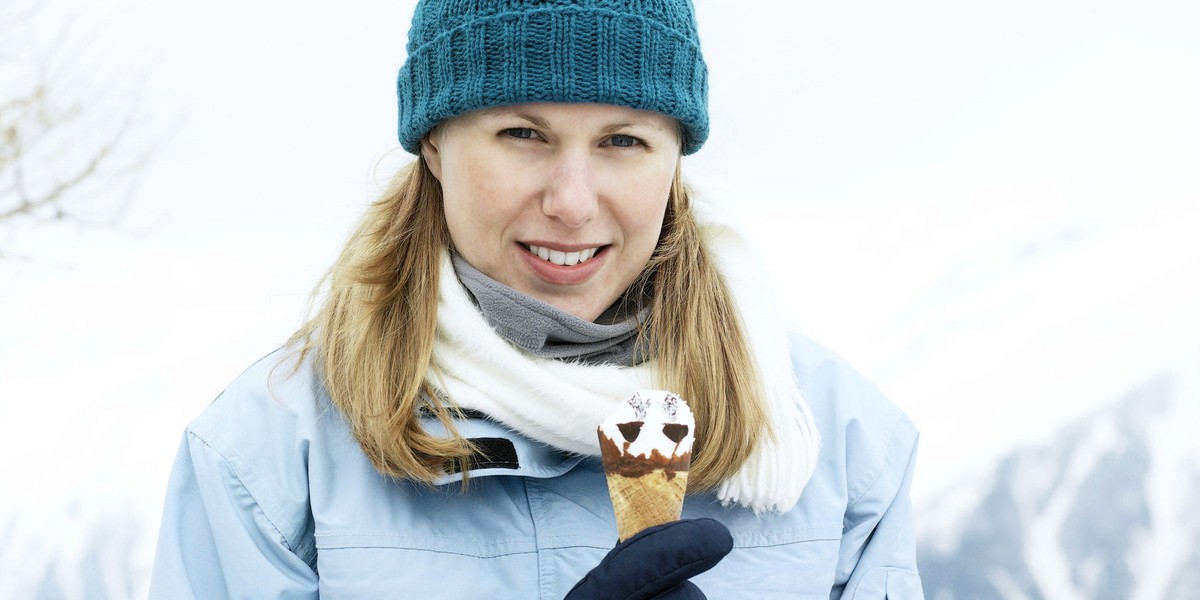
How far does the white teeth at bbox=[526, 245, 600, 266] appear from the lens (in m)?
1.47

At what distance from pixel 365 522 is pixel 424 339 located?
273 mm

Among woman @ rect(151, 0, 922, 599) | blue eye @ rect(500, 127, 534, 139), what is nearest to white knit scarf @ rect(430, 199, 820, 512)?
woman @ rect(151, 0, 922, 599)

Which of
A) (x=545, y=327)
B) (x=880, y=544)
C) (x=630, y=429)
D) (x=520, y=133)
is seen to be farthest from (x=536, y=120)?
(x=880, y=544)

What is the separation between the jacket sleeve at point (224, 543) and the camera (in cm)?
143

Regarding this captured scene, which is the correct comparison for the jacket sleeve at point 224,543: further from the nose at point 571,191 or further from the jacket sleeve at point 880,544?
the jacket sleeve at point 880,544

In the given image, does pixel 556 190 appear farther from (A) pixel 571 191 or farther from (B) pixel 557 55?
(B) pixel 557 55

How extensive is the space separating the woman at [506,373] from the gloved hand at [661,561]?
0.72ft

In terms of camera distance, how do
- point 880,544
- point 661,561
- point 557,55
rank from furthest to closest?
point 880,544 → point 557,55 → point 661,561

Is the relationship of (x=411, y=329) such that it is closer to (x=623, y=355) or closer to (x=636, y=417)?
(x=623, y=355)

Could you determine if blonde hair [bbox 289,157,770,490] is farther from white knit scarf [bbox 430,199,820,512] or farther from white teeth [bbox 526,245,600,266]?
white teeth [bbox 526,245,600,266]

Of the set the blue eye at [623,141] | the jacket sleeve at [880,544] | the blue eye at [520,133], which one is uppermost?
the blue eye at [520,133]

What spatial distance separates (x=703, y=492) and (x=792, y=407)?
0.63 ft

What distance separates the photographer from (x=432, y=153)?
1559 millimetres

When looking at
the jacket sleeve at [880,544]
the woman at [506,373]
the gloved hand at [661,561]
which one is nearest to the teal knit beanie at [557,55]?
the woman at [506,373]
